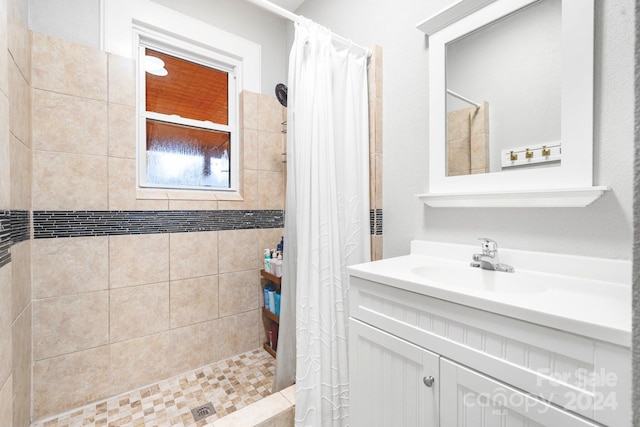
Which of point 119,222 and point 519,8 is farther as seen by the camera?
point 119,222

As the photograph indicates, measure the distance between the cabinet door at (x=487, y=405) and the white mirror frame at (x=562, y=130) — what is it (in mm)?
622

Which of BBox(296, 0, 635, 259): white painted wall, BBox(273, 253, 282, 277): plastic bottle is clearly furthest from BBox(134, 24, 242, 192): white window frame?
BBox(296, 0, 635, 259): white painted wall

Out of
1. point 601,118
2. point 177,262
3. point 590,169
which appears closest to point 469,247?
point 590,169

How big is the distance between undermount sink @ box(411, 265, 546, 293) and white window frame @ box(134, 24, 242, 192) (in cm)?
157

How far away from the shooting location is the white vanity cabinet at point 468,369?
1.88 ft

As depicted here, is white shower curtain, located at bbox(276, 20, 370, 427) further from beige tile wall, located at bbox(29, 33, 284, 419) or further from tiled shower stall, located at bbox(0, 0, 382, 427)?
beige tile wall, located at bbox(29, 33, 284, 419)

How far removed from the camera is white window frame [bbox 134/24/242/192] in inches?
69.2

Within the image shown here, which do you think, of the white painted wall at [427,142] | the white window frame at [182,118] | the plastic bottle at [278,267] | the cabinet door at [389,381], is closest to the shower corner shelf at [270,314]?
the plastic bottle at [278,267]

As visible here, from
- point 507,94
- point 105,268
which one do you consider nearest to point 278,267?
point 105,268

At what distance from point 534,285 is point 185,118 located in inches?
85.6

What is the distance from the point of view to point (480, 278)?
3.44 feet

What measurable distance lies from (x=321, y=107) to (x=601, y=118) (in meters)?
1.02

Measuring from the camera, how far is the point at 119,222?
63.6 inches

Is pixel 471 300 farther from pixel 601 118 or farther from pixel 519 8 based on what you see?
pixel 519 8
